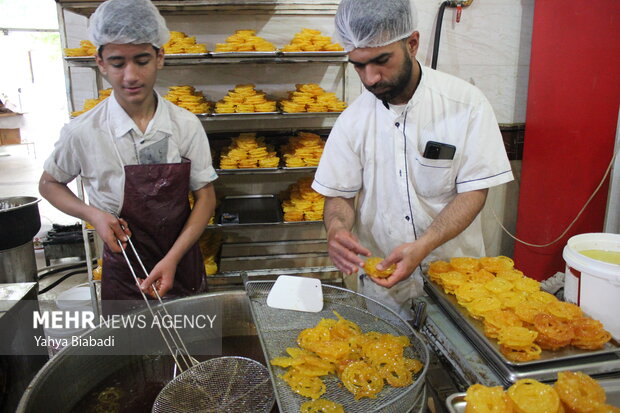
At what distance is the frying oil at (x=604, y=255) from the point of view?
1328 millimetres

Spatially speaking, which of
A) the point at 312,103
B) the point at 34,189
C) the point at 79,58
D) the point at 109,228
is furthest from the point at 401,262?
the point at 34,189

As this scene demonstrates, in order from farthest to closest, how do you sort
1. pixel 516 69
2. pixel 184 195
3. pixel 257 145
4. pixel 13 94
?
pixel 13 94, pixel 516 69, pixel 257 145, pixel 184 195

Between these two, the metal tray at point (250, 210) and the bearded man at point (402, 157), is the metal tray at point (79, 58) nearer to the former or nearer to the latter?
the metal tray at point (250, 210)

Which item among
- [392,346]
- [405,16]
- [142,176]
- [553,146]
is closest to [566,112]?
[553,146]

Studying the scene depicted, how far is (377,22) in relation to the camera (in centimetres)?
148

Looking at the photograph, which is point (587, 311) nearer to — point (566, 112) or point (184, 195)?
point (184, 195)

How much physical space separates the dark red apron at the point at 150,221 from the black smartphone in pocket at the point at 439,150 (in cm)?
103

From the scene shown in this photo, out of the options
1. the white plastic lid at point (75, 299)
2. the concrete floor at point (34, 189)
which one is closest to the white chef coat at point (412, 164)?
the white plastic lid at point (75, 299)

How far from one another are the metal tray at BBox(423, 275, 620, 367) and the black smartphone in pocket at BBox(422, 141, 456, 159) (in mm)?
653

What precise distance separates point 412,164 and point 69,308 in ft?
9.17

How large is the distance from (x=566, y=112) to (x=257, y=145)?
2155 mm

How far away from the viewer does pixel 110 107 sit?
1905 mm

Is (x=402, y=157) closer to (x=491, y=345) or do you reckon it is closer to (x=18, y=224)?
(x=491, y=345)

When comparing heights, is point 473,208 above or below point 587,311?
above
